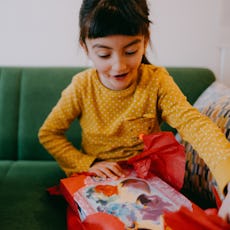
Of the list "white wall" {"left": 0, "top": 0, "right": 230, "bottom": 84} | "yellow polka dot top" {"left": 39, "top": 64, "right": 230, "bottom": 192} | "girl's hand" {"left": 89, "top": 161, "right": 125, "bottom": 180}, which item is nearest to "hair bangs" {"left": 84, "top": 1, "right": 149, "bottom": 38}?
"yellow polka dot top" {"left": 39, "top": 64, "right": 230, "bottom": 192}

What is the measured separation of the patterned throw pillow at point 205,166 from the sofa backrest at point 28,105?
293mm

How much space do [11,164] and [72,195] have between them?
52cm

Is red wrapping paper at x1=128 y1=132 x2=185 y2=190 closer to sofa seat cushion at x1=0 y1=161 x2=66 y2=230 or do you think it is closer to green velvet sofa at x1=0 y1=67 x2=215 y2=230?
sofa seat cushion at x1=0 y1=161 x2=66 y2=230

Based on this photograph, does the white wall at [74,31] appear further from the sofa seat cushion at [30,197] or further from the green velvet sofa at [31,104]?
the sofa seat cushion at [30,197]

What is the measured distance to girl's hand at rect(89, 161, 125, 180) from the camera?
910 mm

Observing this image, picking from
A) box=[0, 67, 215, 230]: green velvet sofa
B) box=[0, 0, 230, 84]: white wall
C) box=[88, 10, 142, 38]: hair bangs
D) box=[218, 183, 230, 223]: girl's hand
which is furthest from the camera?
box=[0, 0, 230, 84]: white wall

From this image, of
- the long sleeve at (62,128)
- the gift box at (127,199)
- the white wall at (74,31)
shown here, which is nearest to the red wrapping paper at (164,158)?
the gift box at (127,199)

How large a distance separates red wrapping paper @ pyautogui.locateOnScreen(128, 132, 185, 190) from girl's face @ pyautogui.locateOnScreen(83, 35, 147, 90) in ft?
0.64

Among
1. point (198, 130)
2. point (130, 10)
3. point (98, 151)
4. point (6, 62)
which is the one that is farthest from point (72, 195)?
point (6, 62)

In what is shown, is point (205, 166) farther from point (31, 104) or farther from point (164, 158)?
point (31, 104)

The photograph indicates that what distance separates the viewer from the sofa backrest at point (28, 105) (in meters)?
1.32

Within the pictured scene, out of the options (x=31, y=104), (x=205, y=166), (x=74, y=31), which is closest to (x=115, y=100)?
(x=205, y=166)

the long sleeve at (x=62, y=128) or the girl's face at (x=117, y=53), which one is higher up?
the girl's face at (x=117, y=53)

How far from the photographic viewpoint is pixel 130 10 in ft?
2.80
